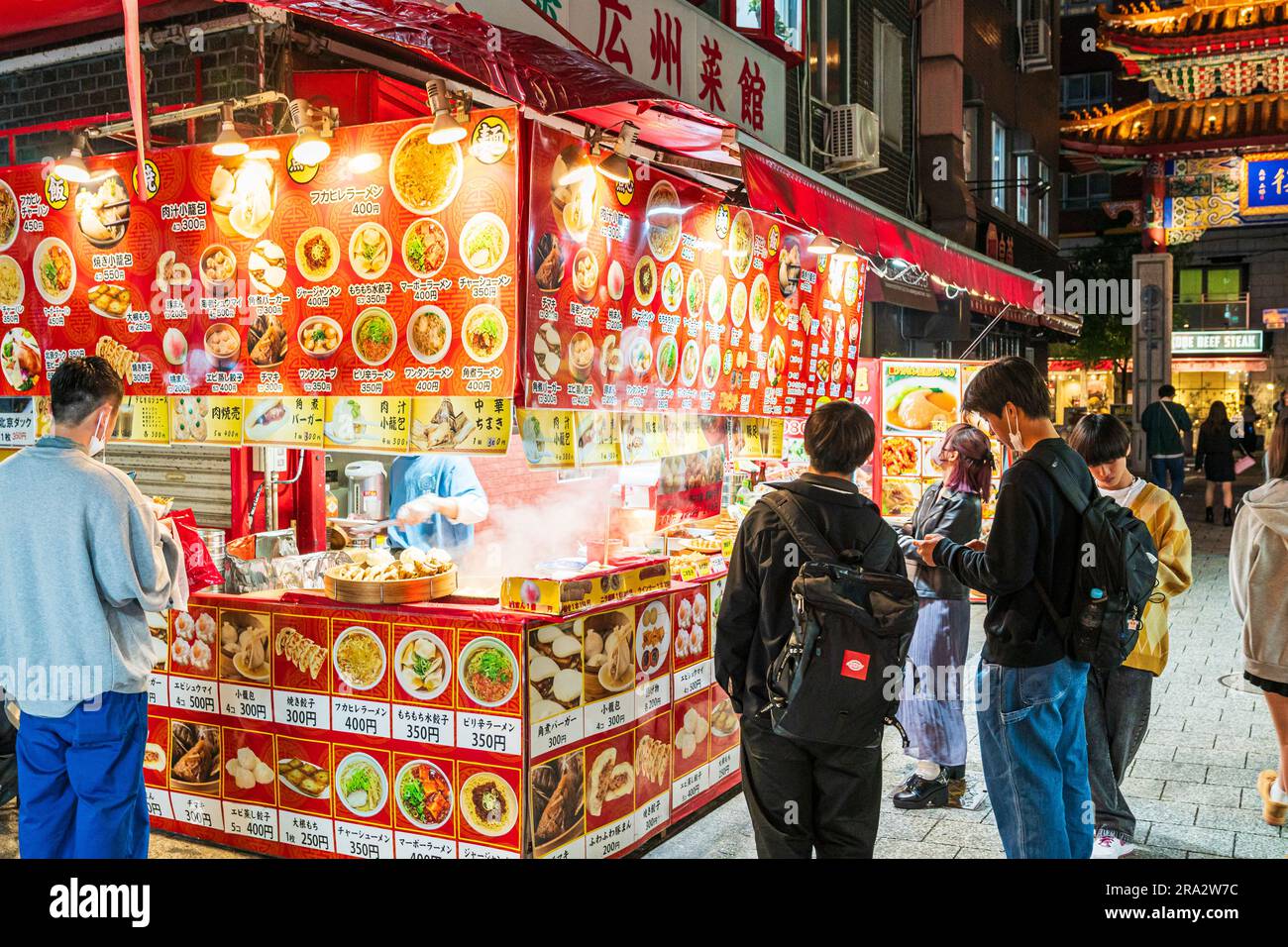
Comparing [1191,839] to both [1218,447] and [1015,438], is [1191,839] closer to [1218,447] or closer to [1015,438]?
[1015,438]

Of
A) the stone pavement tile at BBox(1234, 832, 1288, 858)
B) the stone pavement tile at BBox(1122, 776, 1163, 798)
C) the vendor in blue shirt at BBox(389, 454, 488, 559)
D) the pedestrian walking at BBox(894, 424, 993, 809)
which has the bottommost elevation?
the stone pavement tile at BBox(1122, 776, 1163, 798)

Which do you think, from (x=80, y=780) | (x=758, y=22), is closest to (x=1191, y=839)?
(x=80, y=780)

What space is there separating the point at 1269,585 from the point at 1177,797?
161cm

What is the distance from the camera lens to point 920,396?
12.9 m

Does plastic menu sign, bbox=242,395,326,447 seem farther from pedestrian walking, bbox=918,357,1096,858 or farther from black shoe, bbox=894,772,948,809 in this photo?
black shoe, bbox=894,772,948,809

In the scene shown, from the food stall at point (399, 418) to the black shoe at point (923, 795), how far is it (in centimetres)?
106

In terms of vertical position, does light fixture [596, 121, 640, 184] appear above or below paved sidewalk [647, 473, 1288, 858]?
above

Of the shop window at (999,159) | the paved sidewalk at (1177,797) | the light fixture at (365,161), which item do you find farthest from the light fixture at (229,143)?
the shop window at (999,159)

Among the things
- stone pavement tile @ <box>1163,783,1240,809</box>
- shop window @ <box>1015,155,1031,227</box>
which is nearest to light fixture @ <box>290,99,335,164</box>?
stone pavement tile @ <box>1163,783,1240,809</box>

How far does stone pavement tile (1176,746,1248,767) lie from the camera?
7098 millimetres

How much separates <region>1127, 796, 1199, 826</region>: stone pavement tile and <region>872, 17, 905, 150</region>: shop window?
41.8 feet

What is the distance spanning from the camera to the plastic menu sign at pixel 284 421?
5.67 metres
